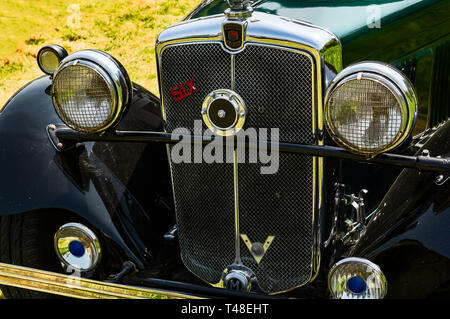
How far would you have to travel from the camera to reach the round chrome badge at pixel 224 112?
74.6 inches

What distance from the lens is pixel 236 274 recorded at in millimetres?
2107

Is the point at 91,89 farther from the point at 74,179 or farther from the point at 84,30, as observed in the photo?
the point at 84,30

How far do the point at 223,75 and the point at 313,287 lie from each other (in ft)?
2.85

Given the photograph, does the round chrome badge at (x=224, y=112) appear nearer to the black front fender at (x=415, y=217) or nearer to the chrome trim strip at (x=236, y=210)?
A: the chrome trim strip at (x=236, y=210)

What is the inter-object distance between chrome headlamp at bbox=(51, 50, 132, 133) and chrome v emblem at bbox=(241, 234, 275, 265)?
669 millimetres

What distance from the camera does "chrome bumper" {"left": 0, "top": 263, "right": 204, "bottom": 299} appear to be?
1.97 meters

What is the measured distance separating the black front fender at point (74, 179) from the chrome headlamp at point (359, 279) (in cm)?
78

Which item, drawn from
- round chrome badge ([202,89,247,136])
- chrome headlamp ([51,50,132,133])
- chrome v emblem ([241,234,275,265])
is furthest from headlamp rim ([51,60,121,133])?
chrome v emblem ([241,234,275,265])

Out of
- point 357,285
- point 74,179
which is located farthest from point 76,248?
point 357,285

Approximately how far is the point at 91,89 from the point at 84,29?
5.10 metres

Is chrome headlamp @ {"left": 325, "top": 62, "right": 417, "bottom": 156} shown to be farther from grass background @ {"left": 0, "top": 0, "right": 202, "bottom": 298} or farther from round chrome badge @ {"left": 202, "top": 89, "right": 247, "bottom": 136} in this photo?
grass background @ {"left": 0, "top": 0, "right": 202, "bottom": 298}

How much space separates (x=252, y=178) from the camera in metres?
2.07

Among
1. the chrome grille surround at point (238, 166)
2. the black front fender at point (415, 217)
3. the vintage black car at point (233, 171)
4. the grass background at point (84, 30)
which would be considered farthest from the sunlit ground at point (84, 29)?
the black front fender at point (415, 217)
